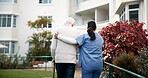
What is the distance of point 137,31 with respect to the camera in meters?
10.5

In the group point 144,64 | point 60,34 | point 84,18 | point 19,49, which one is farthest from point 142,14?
point 19,49

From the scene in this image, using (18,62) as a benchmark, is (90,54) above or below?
above

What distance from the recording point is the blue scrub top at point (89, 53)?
4504mm

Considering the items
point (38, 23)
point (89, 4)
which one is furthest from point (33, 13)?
point (89, 4)

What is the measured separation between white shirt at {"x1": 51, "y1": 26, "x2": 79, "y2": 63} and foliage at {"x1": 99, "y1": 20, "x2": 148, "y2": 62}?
190 inches

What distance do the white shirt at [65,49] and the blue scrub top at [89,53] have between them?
26 cm

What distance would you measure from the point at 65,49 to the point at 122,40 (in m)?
5.48

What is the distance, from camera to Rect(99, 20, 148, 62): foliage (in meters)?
9.88

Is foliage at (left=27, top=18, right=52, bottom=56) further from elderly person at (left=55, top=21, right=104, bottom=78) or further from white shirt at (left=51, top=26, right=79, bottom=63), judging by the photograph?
elderly person at (left=55, top=21, right=104, bottom=78)

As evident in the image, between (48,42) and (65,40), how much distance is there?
19627 millimetres

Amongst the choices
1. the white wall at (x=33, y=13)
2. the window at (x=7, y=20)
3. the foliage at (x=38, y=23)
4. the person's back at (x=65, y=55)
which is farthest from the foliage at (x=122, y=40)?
the window at (x=7, y=20)

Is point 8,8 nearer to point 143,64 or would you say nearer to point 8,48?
point 8,48

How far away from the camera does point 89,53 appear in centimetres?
459

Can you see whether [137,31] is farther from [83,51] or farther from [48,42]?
[48,42]
